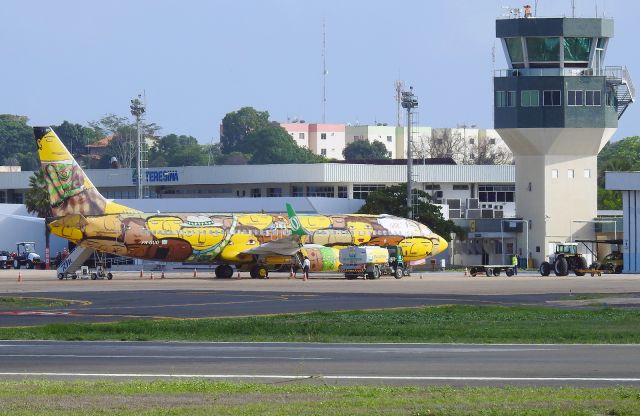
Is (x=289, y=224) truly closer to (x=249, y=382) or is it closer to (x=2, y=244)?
(x=2, y=244)

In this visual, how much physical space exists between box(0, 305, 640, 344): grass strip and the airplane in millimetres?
36047

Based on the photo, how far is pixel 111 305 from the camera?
47.9 metres

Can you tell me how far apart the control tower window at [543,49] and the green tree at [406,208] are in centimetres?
1589

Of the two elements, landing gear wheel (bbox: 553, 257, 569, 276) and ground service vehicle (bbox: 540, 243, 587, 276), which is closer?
landing gear wheel (bbox: 553, 257, 569, 276)

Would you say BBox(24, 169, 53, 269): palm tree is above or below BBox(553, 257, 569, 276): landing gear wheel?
above

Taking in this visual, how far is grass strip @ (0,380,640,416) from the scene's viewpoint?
17453mm

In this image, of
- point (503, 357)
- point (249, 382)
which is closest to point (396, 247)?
point (503, 357)

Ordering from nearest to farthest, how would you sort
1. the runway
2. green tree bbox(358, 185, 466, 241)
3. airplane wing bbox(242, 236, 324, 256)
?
the runway
airplane wing bbox(242, 236, 324, 256)
green tree bbox(358, 185, 466, 241)

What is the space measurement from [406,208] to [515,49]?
17.3 m

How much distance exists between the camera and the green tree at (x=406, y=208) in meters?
105

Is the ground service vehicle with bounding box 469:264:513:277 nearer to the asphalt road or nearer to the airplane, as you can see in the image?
the airplane

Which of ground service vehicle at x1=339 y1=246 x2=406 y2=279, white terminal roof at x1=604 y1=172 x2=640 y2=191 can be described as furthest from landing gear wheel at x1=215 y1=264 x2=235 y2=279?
white terminal roof at x1=604 y1=172 x2=640 y2=191

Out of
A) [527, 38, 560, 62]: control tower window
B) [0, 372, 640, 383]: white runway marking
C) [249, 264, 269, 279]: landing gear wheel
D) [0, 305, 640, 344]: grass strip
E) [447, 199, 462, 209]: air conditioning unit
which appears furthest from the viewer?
[447, 199, 462, 209]: air conditioning unit

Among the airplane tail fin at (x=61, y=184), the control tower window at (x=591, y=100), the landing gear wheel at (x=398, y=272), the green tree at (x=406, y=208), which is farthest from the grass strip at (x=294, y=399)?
the green tree at (x=406, y=208)
